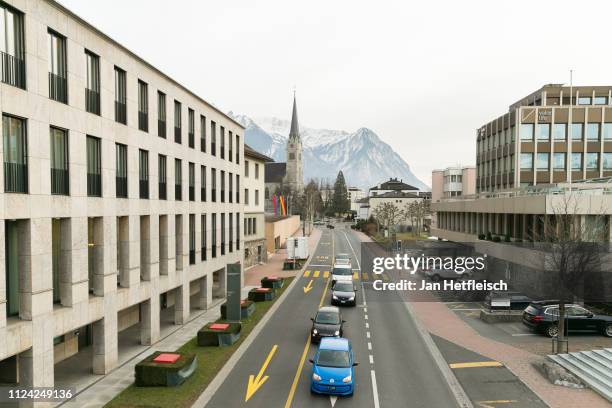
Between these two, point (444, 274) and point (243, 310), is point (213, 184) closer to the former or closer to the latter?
point (243, 310)

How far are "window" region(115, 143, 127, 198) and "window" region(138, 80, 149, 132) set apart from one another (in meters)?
2.19

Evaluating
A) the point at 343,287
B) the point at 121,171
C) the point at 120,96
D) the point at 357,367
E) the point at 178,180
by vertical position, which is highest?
the point at 120,96

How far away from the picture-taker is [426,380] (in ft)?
58.9

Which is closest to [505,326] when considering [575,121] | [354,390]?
[354,390]

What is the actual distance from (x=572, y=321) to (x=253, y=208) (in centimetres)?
→ 3520

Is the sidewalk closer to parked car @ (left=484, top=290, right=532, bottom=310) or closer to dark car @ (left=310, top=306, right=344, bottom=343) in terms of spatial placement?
parked car @ (left=484, top=290, right=532, bottom=310)

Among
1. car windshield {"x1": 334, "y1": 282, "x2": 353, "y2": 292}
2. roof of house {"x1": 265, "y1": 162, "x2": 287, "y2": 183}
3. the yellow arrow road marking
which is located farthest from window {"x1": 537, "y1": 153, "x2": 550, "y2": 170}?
roof of house {"x1": 265, "y1": 162, "x2": 287, "y2": 183}

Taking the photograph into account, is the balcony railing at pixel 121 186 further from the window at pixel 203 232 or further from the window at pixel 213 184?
the window at pixel 213 184

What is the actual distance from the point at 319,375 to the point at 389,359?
556 cm

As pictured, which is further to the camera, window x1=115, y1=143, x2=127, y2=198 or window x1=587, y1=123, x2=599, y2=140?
window x1=587, y1=123, x2=599, y2=140

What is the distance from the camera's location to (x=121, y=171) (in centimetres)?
2062

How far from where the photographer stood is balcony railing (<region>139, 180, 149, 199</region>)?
2256 cm

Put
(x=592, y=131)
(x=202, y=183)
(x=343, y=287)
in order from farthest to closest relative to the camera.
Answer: (x=592, y=131), (x=343, y=287), (x=202, y=183)

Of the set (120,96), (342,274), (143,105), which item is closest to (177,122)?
(143,105)
